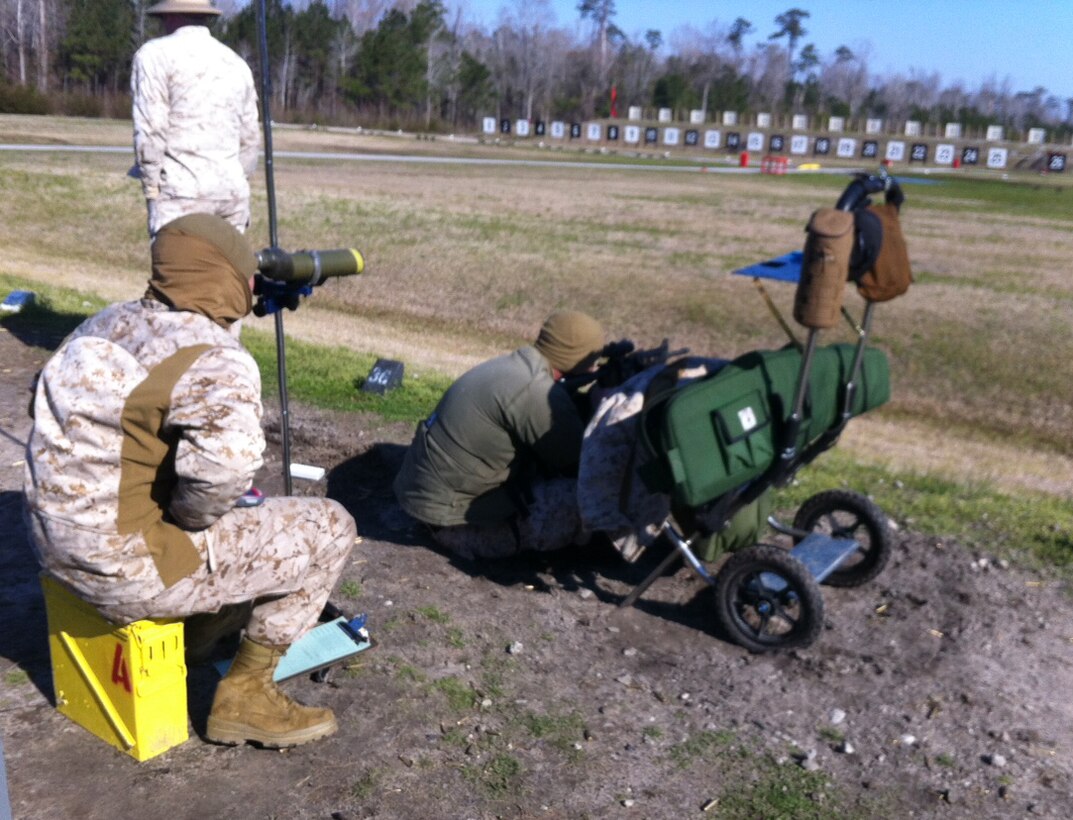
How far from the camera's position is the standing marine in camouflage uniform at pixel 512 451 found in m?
4.79

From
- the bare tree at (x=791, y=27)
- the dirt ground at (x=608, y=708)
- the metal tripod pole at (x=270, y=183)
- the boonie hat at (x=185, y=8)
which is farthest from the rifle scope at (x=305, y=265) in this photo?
the bare tree at (x=791, y=27)

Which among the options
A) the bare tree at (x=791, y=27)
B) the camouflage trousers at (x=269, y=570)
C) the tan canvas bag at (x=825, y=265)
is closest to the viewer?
the camouflage trousers at (x=269, y=570)

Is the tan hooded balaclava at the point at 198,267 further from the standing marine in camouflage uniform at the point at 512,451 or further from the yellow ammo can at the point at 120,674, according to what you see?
the standing marine in camouflage uniform at the point at 512,451

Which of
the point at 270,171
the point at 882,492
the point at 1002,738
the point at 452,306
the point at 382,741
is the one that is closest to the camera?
the point at 382,741

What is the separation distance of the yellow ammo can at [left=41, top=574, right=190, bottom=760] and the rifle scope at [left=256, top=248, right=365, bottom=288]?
1.19 metres

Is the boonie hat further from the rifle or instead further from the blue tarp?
the blue tarp

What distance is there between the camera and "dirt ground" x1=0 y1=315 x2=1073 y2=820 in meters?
3.29

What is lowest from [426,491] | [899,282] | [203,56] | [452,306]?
[452,306]

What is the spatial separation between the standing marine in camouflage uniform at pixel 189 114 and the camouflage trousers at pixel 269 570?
12.6 feet

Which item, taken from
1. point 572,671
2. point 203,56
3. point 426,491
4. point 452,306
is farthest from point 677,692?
point 452,306

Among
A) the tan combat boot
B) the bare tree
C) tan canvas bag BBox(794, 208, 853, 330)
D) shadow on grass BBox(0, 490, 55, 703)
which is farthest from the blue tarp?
the bare tree

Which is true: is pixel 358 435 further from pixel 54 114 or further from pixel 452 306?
pixel 452 306

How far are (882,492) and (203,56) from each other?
448cm

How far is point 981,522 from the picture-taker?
5.69 m
